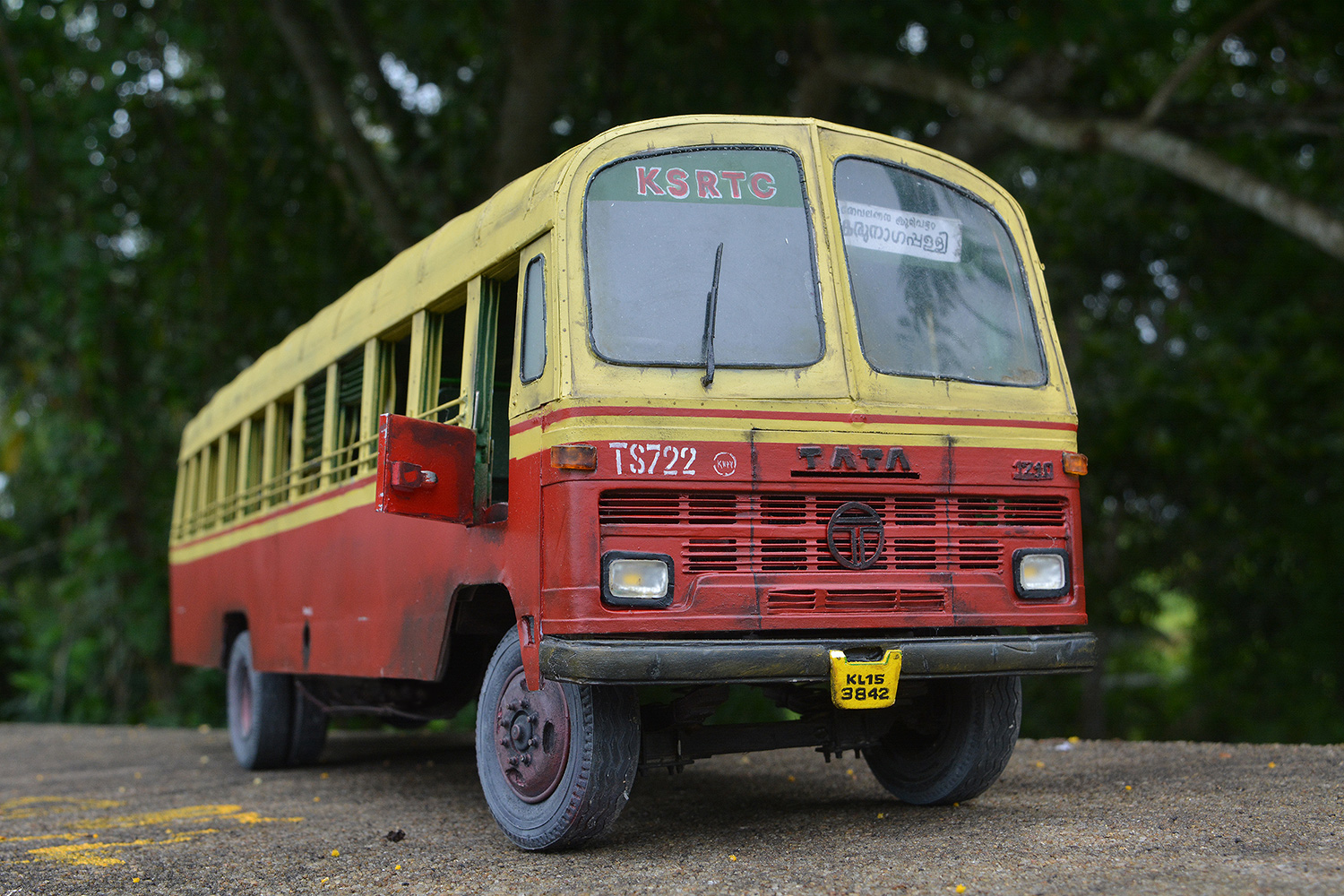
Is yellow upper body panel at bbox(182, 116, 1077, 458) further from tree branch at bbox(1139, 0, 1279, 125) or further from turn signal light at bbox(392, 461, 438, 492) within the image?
tree branch at bbox(1139, 0, 1279, 125)

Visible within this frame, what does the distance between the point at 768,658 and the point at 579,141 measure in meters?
11.1

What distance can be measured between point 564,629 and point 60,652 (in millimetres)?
13584

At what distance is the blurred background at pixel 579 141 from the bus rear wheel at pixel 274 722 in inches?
228

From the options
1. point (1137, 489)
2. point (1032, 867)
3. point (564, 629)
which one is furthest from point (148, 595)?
point (1032, 867)

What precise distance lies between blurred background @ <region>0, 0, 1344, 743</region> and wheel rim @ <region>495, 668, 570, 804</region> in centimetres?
738

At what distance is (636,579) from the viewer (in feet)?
16.2

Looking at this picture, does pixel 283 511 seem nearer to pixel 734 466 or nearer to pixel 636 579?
pixel 636 579

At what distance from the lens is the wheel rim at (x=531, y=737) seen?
5.18 meters

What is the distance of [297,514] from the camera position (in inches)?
327

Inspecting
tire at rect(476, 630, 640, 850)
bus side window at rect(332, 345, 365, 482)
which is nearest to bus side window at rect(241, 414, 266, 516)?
bus side window at rect(332, 345, 365, 482)

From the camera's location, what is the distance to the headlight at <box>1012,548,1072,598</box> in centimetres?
550

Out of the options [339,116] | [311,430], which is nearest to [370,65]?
[339,116]

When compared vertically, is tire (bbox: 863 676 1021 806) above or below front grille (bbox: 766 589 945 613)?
below

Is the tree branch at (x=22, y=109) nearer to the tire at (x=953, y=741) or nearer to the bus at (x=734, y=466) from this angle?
the bus at (x=734, y=466)
